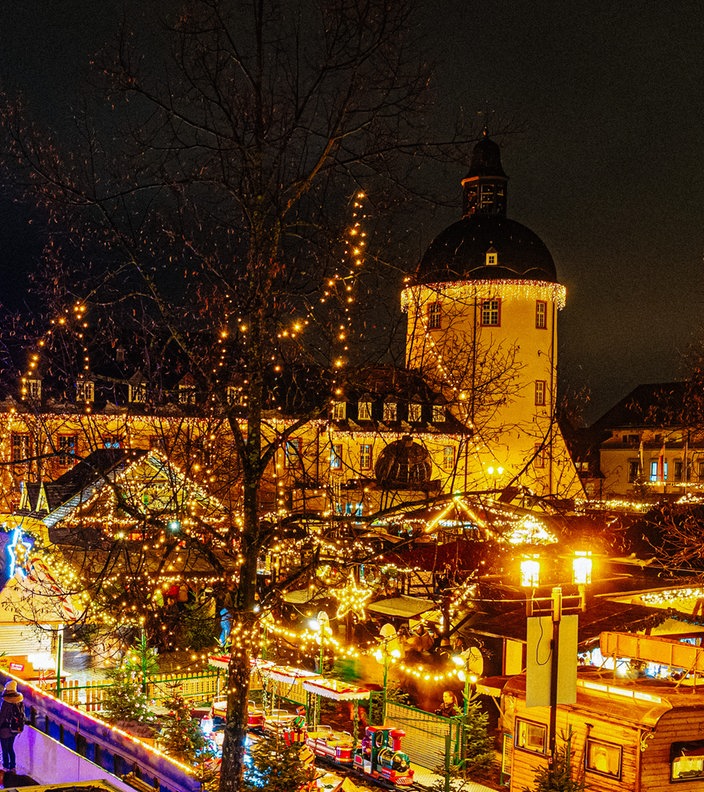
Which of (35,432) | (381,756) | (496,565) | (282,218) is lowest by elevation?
(381,756)

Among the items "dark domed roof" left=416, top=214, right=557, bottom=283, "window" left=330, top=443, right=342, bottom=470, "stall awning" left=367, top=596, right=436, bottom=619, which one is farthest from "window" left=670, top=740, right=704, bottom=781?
"dark domed roof" left=416, top=214, right=557, bottom=283

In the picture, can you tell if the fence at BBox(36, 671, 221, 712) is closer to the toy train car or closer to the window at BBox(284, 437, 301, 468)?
the toy train car

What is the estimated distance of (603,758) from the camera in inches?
504

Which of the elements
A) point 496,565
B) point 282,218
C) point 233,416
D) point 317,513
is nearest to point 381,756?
point 496,565

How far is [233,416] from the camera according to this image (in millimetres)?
8156

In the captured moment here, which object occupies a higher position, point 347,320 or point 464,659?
point 347,320

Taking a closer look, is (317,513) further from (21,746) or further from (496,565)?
(21,746)

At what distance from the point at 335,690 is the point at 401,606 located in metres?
2.16

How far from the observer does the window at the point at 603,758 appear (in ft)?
41.4

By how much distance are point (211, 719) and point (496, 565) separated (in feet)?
17.4

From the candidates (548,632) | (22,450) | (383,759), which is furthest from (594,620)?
(22,450)

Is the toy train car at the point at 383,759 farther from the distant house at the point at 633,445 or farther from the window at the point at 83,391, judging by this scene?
the distant house at the point at 633,445

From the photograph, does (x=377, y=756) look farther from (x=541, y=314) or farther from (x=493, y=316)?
(x=541, y=314)

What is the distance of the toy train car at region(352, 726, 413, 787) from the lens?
551 inches
